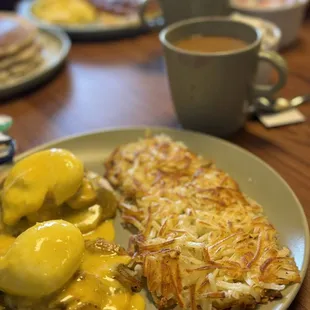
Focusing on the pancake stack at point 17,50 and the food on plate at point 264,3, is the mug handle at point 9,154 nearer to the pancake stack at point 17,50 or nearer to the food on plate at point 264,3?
the pancake stack at point 17,50

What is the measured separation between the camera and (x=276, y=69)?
1241 mm

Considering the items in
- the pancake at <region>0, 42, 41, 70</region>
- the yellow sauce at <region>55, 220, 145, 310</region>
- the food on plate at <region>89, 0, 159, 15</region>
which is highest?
the food on plate at <region>89, 0, 159, 15</region>

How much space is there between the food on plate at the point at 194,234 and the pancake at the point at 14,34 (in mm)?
693

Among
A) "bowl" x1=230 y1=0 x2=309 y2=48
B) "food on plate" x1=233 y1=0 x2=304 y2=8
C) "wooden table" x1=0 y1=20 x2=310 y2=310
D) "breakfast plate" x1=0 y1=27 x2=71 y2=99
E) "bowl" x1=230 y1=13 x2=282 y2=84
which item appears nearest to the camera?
"wooden table" x1=0 y1=20 x2=310 y2=310

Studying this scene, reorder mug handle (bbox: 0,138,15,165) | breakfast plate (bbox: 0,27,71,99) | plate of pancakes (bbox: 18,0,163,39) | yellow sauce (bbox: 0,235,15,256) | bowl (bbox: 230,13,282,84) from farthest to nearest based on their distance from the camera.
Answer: plate of pancakes (bbox: 18,0,163,39) → breakfast plate (bbox: 0,27,71,99) → bowl (bbox: 230,13,282,84) → mug handle (bbox: 0,138,15,165) → yellow sauce (bbox: 0,235,15,256)

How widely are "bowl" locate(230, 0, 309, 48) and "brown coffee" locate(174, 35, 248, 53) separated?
1.47 feet

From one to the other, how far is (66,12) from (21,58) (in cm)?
52

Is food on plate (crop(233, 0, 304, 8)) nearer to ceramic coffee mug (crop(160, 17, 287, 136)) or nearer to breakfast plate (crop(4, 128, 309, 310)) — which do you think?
ceramic coffee mug (crop(160, 17, 287, 136))

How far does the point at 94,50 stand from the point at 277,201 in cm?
118

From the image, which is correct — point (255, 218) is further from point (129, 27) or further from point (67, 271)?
point (129, 27)

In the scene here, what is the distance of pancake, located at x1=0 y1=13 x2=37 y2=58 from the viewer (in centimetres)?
158

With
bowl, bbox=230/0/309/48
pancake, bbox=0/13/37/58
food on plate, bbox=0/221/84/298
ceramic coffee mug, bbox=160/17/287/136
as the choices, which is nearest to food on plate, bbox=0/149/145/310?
food on plate, bbox=0/221/84/298

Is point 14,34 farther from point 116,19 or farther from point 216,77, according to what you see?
point 216,77

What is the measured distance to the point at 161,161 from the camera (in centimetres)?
109
